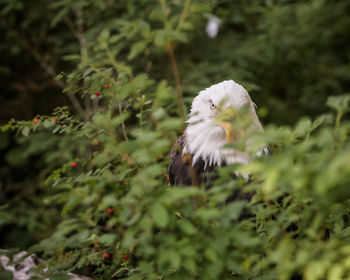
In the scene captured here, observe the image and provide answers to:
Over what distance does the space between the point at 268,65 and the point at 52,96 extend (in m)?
2.58

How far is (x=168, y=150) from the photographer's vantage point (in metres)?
1.29

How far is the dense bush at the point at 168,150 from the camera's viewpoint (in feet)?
3.03

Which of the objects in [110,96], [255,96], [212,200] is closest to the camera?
[212,200]

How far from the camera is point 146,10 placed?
3.72m

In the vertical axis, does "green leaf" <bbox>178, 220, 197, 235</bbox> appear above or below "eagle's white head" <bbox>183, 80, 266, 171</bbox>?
above

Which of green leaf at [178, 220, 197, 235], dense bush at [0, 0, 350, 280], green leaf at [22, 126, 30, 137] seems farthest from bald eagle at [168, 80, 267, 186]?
green leaf at [178, 220, 197, 235]

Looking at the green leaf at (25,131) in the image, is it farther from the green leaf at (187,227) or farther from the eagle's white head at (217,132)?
the green leaf at (187,227)

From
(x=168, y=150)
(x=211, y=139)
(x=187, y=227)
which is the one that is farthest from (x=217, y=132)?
(x=187, y=227)

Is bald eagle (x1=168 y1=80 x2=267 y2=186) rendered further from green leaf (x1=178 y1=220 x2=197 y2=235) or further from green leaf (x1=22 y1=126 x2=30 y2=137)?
green leaf (x1=178 y1=220 x2=197 y2=235)

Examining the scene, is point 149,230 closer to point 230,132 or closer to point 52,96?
point 230,132

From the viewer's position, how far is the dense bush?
92cm

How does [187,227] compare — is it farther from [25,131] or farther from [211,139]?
[211,139]

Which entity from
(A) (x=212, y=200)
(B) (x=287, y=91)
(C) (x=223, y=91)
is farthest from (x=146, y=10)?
(A) (x=212, y=200)

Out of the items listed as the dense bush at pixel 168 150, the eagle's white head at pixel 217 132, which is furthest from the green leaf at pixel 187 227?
the eagle's white head at pixel 217 132
